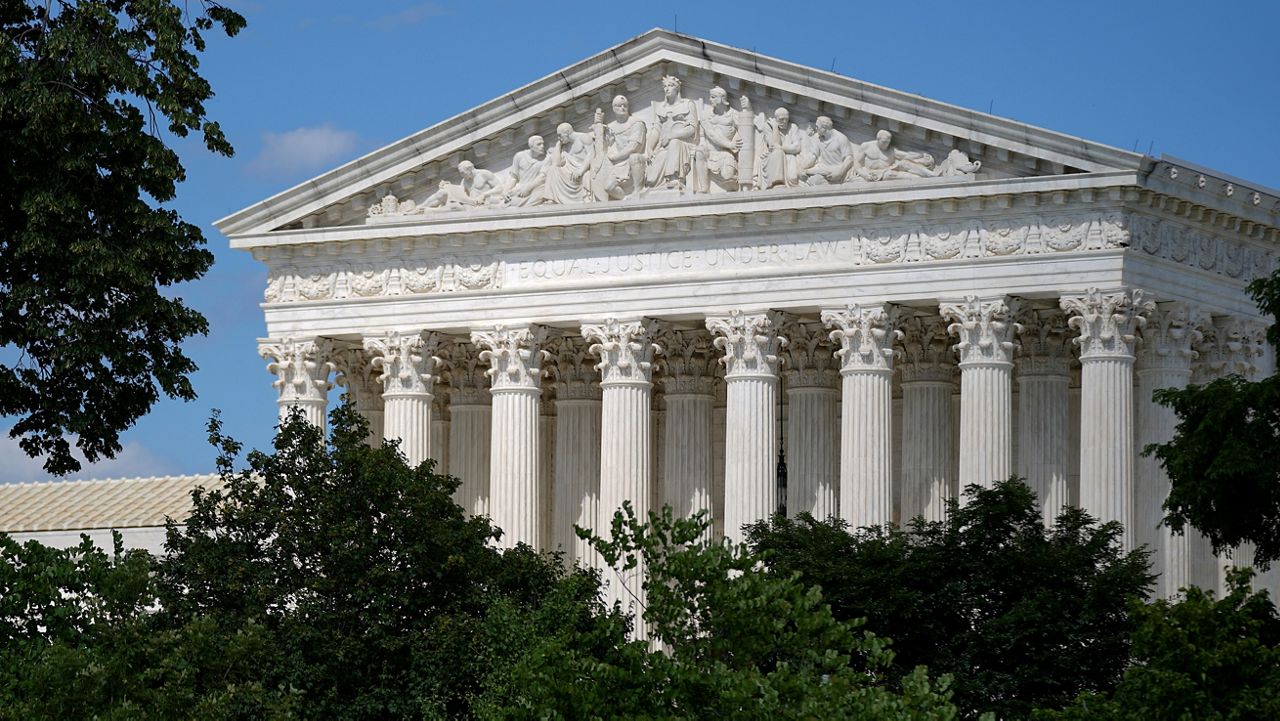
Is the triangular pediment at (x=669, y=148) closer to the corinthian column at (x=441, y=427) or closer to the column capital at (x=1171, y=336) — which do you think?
the column capital at (x=1171, y=336)

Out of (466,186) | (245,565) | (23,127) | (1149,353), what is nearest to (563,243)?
(466,186)

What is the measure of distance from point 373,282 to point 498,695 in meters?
28.3

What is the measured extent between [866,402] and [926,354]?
240 inches

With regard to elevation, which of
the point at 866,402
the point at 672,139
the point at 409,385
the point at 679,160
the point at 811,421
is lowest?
the point at 811,421

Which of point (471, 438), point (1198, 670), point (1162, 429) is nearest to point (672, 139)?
point (471, 438)

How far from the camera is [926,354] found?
74812 mm

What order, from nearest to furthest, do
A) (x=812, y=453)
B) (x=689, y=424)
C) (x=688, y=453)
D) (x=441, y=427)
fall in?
(x=812, y=453), (x=688, y=453), (x=689, y=424), (x=441, y=427)

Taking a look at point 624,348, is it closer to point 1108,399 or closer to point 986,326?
point 986,326

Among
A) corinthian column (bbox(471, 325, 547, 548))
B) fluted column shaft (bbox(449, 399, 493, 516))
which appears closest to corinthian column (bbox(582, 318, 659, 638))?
corinthian column (bbox(471, 325, 547, 548))

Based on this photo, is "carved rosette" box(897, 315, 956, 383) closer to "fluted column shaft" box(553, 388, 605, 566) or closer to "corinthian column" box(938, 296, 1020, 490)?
"corinthian column" box(938, 296, 1020, 490)

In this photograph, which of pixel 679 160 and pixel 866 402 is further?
pixel 679 160

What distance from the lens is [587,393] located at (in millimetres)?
80125

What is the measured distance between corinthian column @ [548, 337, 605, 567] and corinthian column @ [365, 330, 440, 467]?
4855 millimetres

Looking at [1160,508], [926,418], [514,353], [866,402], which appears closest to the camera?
[1160,508]
